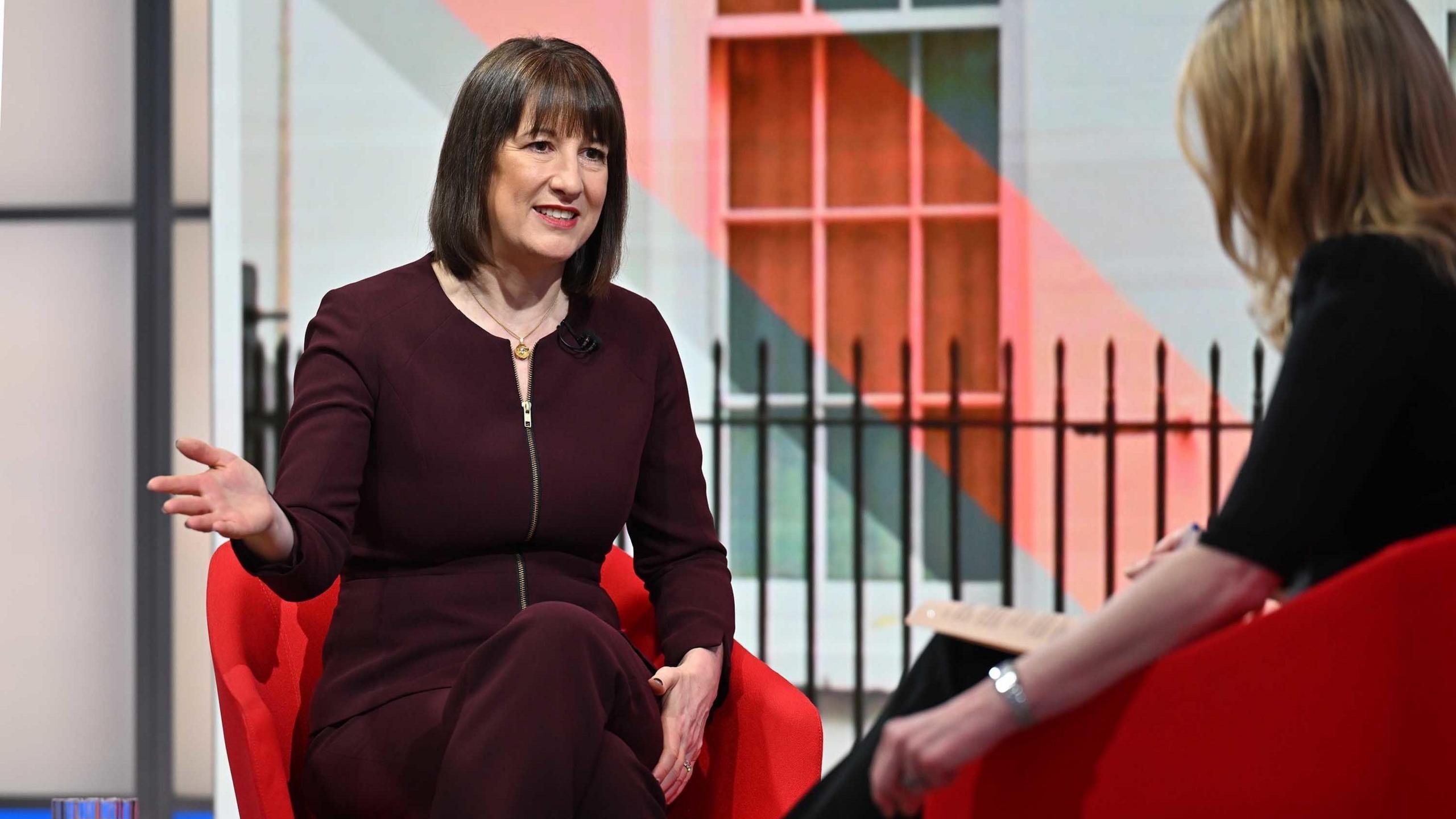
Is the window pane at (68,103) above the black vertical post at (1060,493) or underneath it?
above

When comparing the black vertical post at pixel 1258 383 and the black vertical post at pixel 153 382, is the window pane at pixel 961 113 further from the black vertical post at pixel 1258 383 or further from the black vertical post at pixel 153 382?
the black vertical post at pixel 153 382

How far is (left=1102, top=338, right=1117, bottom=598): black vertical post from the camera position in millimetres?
3336

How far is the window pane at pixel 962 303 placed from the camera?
352 centimetres

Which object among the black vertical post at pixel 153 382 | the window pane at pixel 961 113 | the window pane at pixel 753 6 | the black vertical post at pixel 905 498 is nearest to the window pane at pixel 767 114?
the window pane at pixel 753 6

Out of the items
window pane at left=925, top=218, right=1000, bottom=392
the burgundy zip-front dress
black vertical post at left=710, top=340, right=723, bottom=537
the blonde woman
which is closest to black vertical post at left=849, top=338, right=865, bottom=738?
window pane at left=925, top=218, right=1000, bottom=392

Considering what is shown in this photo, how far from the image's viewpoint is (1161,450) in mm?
3346

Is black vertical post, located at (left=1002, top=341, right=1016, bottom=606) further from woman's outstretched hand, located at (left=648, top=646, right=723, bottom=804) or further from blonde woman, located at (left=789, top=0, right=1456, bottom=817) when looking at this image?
blonde woman, located at (left=789, top=0, right=1456, bottom=817)

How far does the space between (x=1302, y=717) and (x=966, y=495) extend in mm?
2543

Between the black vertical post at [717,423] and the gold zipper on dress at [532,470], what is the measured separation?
60.4 inches

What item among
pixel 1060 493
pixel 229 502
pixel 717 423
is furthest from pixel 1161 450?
pixel 229 502

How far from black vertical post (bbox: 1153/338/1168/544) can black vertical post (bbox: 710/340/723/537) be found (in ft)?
3.69

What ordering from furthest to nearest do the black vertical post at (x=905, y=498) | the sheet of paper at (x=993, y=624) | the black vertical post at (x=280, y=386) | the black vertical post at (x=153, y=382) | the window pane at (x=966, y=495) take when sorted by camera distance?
the window pane at (x=966, y=495) → the black vertical post at (x=905, y=498) → the black vertical post at (x=280, y=386) → the black vertical post at (x=153, y=382) → the sheet of paper at (x=993, y=624)

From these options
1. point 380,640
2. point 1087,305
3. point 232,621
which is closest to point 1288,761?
point 380,640

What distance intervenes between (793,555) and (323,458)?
2.15 metres
